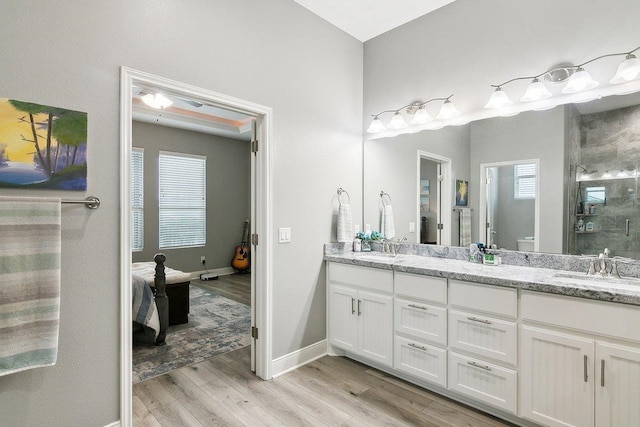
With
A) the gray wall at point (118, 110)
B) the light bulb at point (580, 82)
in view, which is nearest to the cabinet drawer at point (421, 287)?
the gray wall at point (118, 110)

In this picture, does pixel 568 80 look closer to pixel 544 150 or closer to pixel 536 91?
pixel 536 91

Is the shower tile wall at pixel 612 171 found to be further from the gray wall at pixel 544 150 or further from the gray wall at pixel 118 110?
the gray wall at pixel 118 110

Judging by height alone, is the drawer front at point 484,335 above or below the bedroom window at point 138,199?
below

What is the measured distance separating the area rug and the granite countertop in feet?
5.04

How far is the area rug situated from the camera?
2.79 meters

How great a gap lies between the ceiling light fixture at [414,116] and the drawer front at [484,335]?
62.9 inches

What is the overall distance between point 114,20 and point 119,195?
960 millimetres

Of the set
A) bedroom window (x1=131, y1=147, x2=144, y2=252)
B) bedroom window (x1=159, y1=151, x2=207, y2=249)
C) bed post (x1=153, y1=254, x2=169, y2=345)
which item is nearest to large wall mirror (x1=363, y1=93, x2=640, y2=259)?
bed post (x1=153, y1=254, x2=169, y2=345)

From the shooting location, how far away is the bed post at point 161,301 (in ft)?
10.4

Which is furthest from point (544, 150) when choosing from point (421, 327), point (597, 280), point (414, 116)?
point (421, 327)

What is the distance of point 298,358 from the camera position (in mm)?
2748

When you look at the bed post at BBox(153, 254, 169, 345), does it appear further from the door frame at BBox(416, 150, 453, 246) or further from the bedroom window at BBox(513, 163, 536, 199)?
the bedroom window at BBox(513, 163, 536, 199)

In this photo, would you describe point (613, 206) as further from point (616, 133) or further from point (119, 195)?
point (119, 195)

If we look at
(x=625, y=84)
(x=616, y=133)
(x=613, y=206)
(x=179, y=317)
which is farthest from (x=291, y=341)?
(x=625, y=84)
